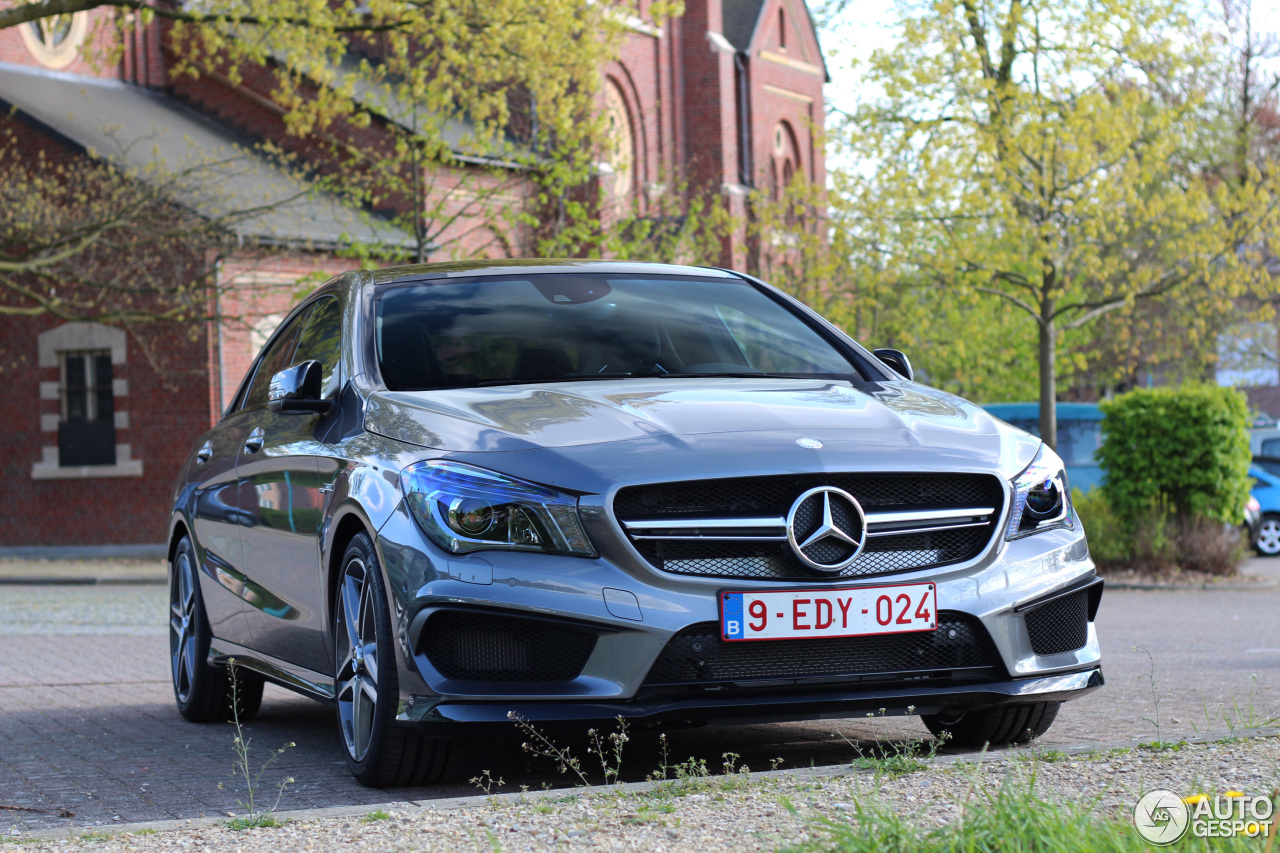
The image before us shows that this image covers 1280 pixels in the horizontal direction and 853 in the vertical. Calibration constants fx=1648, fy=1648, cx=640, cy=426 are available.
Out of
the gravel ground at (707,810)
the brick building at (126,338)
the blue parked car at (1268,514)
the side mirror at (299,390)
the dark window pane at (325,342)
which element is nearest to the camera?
the gravel ground at (707,810)

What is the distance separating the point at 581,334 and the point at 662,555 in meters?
1.57

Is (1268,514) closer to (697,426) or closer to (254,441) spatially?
(254,441)

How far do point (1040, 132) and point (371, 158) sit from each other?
13123mm

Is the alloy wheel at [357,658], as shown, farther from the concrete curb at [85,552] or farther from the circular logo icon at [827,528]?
the concrete curb at [85,552]

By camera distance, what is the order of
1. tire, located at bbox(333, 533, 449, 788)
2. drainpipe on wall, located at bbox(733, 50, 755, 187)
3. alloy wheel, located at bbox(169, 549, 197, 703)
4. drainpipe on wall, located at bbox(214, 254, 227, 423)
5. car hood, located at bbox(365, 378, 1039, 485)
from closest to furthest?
car hood, located at bbox(365, 378, 1039, 485), tire, located at bbox(333, 533, 449, 788), alloy wheel, located at bbox(169, 549, 197, 703), drainpipe on wall, located at bbox(214, 254, 227, 423), drainpipe on wall, located at bbox(733, 50, 755, 187)

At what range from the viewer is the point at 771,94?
4262 centimetres

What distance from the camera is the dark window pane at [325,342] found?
5871mm

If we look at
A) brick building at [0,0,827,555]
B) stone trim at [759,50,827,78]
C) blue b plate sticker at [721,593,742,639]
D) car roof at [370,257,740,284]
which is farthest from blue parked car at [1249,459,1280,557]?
blue b plate sticker at [721,593,742,639]

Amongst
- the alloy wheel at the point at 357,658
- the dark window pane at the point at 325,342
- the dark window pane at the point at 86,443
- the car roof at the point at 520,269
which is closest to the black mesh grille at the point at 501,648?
the alloy wheel at the point at 357,658

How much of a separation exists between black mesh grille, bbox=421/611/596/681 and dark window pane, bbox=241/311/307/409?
97.9 inches

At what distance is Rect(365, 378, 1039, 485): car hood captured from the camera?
180 inches

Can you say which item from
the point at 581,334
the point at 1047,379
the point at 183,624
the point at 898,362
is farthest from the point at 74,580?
the point at 898,362

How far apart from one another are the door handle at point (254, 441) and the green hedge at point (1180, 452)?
1260 centimetres

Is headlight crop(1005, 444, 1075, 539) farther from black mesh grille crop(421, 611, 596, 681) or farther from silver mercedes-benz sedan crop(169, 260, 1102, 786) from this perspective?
black mesh grille crop(421, 611, 596, 681)
